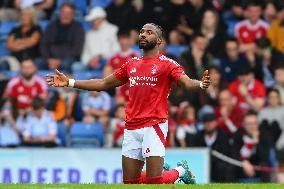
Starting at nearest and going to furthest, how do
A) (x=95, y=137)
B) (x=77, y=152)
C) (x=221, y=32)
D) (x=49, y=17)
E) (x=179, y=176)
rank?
(x=179, y=176)
(x=77, y=152)
(x=95, y=137)
(x=221, y=32)
(x=49, y=17)

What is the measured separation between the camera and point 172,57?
67.4ft

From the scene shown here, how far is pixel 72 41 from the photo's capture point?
21234 millimetres

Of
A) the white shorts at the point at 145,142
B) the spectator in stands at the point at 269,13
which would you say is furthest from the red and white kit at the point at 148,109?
the spectator in stands at the point at 269,13

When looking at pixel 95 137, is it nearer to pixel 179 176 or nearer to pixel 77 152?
pixel 77 152

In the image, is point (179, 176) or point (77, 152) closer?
point (179, 176)

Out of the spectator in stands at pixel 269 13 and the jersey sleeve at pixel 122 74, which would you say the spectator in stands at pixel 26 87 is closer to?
the spectator in stands at pixel 269 13

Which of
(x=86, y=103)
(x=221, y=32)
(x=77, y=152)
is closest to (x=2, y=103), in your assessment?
(x=86, y=103)

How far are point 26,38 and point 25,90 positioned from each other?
6.18 feet

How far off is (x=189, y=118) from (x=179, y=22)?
11.1 feet

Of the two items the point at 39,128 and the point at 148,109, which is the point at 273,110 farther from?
the point at 148,109

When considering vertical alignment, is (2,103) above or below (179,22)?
below

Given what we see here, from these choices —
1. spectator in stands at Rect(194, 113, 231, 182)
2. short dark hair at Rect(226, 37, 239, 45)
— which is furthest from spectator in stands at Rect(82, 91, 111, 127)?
short dark hair at Rect(226, 37, 239, 45)

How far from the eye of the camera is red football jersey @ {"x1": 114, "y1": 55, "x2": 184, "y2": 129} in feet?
40.9

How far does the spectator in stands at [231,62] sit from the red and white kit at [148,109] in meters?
7.82
